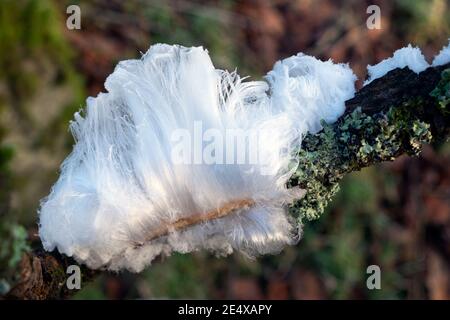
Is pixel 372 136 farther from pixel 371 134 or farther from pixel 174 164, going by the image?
pixel 174 164

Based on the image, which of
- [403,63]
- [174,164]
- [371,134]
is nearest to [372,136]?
[371,134]

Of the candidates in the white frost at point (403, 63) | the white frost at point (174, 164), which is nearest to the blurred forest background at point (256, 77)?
the white frost at point (174, 164)

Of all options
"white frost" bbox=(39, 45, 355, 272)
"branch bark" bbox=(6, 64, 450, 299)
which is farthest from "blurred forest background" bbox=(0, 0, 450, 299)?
"branch bark" bbox=(6, 64, 450, 299)

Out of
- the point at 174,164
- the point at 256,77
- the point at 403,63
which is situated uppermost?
the point at 256,77

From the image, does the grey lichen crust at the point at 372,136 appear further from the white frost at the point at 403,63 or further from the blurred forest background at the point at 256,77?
the blurred forest background at the point at 256,77

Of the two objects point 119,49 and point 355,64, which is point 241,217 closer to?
point 119,49

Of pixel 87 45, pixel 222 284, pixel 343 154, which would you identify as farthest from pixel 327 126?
pixel 87 45
